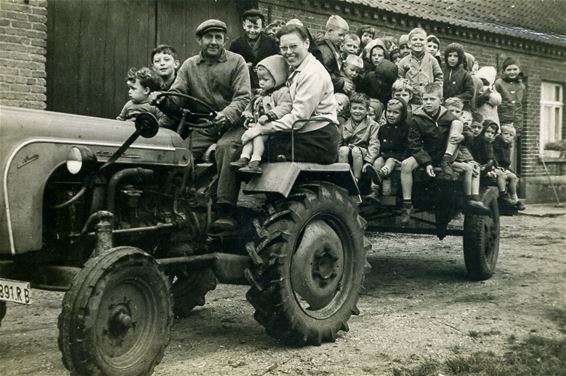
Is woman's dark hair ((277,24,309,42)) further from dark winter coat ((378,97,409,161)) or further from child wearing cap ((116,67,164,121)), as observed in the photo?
dark winter coat ((378,97,409,161))

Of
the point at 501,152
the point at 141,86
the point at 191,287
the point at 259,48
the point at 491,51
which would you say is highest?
the point at 491,51

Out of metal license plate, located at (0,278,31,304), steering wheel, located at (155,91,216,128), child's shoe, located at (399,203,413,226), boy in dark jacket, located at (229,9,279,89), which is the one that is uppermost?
boy in dark jacket, located at (229,9,279,89)

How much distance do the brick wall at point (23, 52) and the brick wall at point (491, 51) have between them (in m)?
4.02

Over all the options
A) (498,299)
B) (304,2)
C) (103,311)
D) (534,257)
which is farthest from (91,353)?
(304,2)

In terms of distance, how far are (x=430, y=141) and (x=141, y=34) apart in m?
5.20

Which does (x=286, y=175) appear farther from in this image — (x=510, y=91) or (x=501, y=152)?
(x=510, y=91)

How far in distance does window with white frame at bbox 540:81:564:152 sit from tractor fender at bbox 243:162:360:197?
1444 centimetres

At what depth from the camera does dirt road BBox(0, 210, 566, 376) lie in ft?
14.2

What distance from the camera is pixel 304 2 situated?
11.9 m

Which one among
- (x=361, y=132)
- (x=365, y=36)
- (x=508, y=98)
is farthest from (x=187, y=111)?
(x=508, y=98)

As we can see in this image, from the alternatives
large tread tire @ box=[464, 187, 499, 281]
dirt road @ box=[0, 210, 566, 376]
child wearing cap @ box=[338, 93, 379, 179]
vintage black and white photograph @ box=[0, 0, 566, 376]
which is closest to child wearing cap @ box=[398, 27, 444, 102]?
vintage black and white photograph @ box=[0, 0, 566, 376]

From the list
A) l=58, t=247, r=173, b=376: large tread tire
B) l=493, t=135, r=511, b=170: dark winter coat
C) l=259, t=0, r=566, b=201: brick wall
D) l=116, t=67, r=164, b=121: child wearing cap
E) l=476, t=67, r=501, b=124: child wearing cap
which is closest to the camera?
l=58, t=247, r=173, b=376: large tread tire

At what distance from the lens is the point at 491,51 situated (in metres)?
16.2

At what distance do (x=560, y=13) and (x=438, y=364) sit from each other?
16460mm
